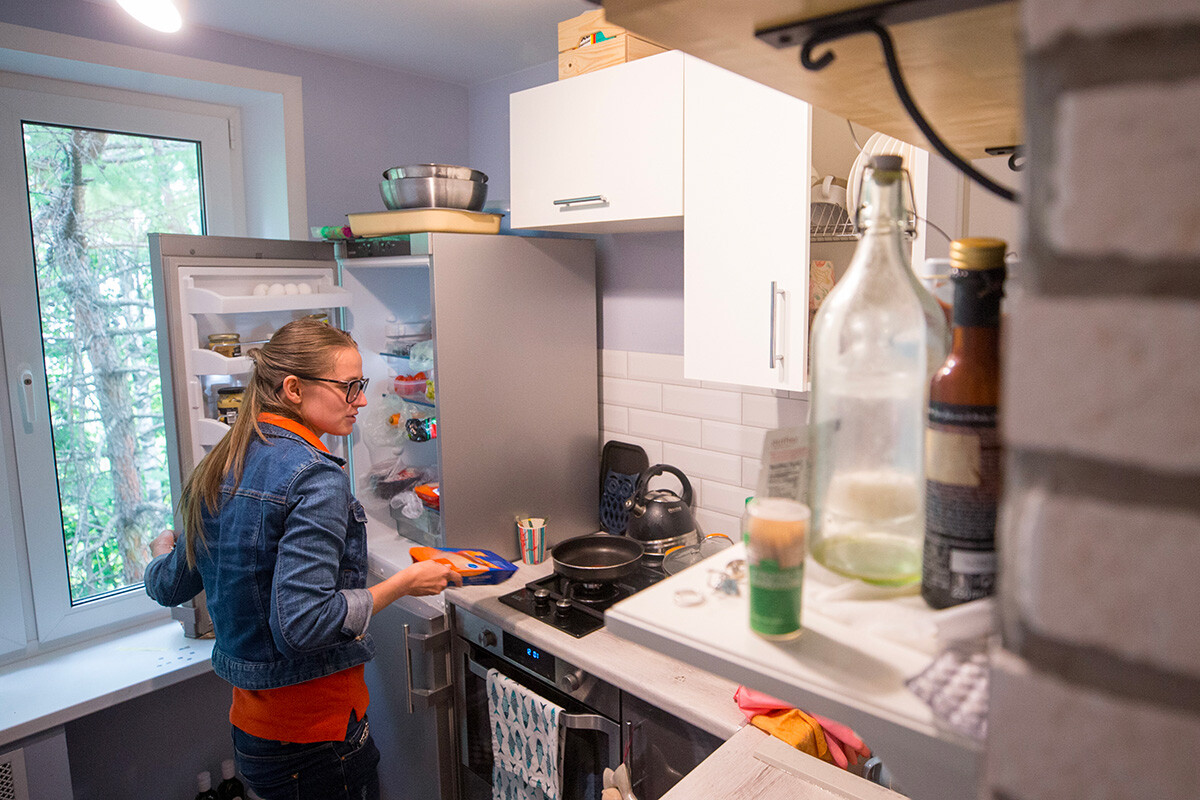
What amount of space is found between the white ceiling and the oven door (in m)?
1.89

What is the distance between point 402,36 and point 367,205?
0.68 metres

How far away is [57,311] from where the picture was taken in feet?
8.20

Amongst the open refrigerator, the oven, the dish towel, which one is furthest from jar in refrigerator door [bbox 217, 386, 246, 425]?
the dish towel

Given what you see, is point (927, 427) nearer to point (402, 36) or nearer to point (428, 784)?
point (428, 784)

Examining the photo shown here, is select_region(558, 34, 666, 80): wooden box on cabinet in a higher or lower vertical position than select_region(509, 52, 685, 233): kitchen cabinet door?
higher

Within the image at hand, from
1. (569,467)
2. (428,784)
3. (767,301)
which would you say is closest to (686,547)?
(569,467)

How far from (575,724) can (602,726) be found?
0.23ft

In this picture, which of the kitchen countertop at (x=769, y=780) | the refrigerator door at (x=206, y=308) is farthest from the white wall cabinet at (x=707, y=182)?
the refrigerator door at (x=206, y=308)

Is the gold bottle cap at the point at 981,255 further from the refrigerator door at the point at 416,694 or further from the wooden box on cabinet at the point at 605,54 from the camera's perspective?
the refrigerator door at the point at 416,694

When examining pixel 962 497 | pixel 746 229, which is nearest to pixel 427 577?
pixel 746 229

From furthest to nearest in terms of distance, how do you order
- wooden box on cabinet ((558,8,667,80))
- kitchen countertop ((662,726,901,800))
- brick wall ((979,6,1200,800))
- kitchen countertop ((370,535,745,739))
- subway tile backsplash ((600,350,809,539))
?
subway tile backsplash ((600,350,809,539)) → wooden box on cabinet ((558,8,667,80)) → kitchen countertop ((370,535,745,739)) → kitchen countertop ((662,726,901,800)) → brick wall ((979,6,1200,800))

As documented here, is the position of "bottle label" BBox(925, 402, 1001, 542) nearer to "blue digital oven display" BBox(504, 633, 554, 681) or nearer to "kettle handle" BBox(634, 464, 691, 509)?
"blue digital oven display" BBox(504, 633, 554, 681)

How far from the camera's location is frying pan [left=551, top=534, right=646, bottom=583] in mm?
2150

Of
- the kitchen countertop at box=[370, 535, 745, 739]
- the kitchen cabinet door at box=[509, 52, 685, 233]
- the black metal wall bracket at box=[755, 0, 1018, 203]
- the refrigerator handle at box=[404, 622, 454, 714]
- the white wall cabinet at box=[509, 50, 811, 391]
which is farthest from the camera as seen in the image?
the refrigerator handle at box=[404, 622, 454, 714]
